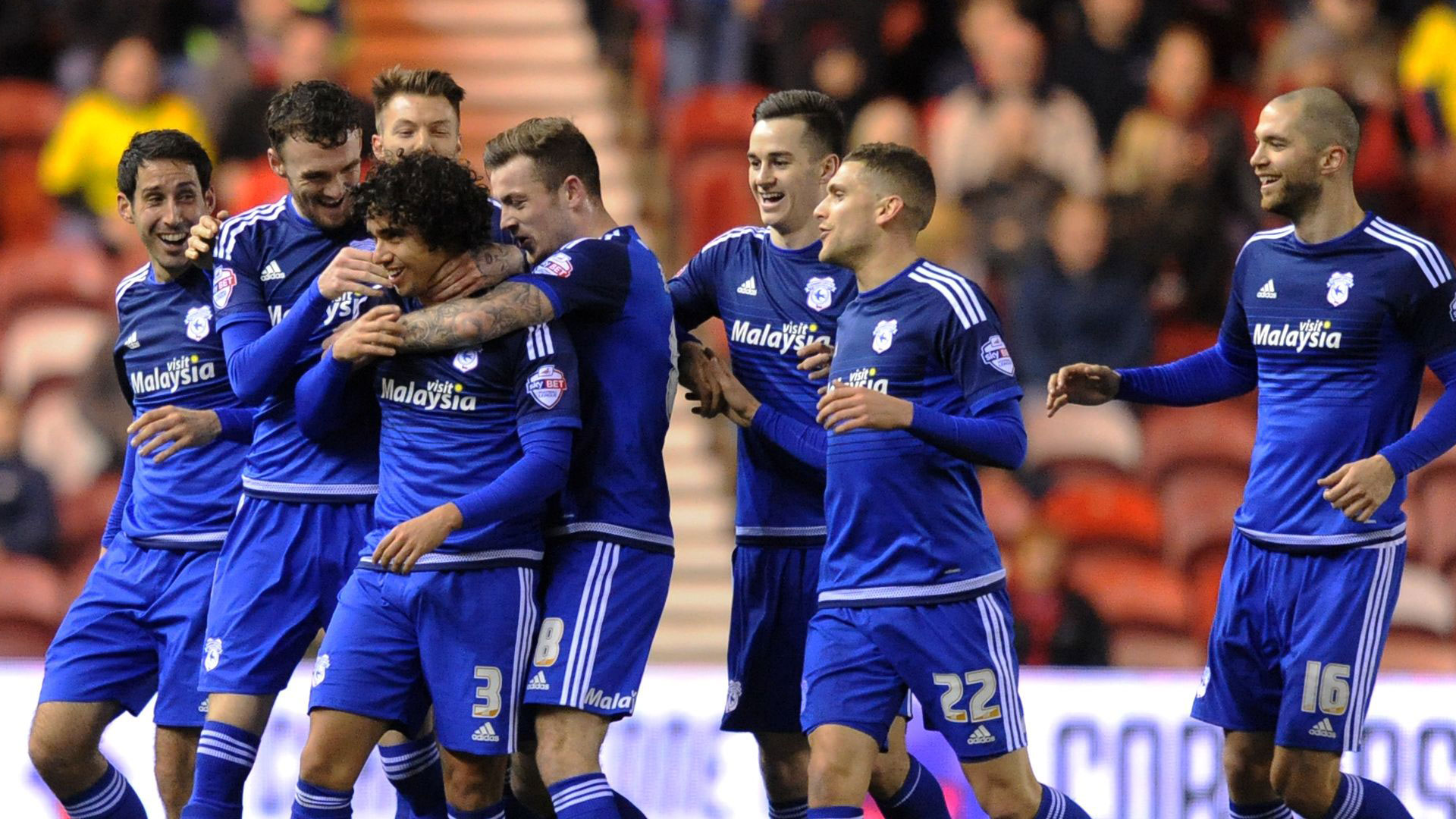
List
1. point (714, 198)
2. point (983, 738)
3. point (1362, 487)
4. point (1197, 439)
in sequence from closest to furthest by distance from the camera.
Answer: point (983, 738)
point (1362, 487)
point (1197, 439)
point (714, 198)

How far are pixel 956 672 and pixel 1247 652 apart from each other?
1057mm

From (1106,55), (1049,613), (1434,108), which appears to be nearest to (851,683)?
(1049,613)

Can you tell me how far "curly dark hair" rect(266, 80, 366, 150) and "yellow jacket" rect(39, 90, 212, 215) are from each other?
19.7 feet

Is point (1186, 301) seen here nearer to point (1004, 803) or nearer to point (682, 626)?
point (682, 626)

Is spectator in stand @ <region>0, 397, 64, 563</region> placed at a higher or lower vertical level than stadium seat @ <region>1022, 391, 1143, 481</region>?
lower

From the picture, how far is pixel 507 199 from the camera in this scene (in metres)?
5.25

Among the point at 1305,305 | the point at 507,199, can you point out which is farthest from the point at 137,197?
the point at 1305,305

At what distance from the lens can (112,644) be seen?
5.69m

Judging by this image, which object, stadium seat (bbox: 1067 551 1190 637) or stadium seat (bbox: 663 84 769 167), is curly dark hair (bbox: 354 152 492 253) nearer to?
stadium seat (bbox: 1067 551 1190 637)

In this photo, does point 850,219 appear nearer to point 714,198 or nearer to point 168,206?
point 168,206

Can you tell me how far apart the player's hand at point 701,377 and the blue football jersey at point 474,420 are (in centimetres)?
61

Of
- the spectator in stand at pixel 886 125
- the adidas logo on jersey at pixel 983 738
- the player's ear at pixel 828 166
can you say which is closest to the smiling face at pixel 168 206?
the player's ear at pixel 828 166

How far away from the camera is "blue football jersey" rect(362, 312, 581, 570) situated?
15.9 feet

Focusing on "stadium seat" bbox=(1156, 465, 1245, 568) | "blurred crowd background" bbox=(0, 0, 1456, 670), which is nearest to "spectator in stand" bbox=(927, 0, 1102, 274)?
"blurred crowd background" bbox=(0, 0, 1456, 670)
